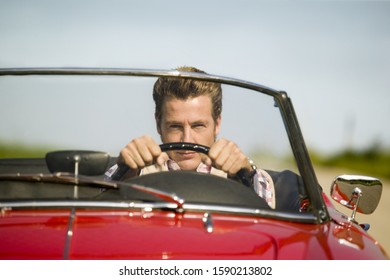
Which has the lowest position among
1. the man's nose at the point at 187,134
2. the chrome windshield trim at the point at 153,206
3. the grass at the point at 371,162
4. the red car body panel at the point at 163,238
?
the red car body panel at the point at 163,238

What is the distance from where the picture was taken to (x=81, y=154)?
2.40m

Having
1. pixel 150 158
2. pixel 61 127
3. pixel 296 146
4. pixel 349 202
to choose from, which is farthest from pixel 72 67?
pixel 349 202

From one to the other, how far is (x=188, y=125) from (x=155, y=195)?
0.69m

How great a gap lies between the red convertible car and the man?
0.13ft

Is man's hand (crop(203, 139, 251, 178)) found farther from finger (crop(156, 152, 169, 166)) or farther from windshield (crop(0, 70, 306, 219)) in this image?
→ finger (crop(156, 152, 169, 166))

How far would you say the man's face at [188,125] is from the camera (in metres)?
2.91

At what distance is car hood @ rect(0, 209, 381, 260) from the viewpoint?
2023 mm

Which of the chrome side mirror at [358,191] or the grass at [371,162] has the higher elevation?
the grass at [371,162]

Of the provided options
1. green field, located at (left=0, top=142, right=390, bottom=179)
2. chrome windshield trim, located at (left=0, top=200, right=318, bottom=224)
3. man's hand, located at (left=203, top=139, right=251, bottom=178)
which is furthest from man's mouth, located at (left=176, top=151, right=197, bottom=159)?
green field, located at (left=0, top=142, right=390, bottom=179)

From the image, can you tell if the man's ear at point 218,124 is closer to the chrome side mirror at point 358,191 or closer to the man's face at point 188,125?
the man's face at point 188,125

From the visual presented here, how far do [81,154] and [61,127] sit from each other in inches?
17.8

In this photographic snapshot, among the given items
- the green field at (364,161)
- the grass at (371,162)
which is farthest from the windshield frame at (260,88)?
the grass at (371,162)

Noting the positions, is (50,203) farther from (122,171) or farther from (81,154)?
(122,171)

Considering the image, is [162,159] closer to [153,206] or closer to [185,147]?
[185,147]
